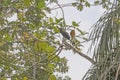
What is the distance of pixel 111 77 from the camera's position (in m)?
2.91

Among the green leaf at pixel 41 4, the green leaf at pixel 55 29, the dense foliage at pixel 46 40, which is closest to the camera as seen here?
the dense foliage at pixel 46 40

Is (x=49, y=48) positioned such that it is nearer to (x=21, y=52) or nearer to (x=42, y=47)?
(x=42, y=47)

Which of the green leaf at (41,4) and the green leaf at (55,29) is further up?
the green leaf at (41,4)

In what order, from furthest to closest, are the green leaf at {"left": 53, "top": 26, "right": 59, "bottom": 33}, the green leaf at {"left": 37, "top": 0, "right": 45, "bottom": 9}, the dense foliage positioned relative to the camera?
the green leaf at {"left": 37, "top": 0, "right": 45, "bottom": 9} < the green leaf at {"left": 53, "top": 26, "right": 59, "bottom": 33} < the dense foliage

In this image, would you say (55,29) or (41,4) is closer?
(55,29)

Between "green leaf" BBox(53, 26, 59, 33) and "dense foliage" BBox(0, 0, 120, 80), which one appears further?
"green leaf" BBox(53, 26, 59, 33)

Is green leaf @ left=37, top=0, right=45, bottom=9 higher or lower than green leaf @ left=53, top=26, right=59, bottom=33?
higher

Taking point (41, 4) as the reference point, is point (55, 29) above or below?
below

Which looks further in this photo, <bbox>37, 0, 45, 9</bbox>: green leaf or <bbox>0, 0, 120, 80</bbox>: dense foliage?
<bbox>37, 0, 45, 9</bbox>: green leaf

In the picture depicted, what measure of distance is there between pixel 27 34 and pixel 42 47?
263 mm

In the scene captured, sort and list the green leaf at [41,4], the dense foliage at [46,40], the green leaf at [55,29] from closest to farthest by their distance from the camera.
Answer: the dense foliage at [46,40], the green leaf at [55,29], the green leaf at [41,4]

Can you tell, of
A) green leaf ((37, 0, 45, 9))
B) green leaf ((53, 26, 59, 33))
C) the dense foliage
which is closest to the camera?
the dense foliage

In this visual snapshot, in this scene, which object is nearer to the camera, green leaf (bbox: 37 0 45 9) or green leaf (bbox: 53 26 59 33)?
green leaf (bbox: 53 26 59 33)

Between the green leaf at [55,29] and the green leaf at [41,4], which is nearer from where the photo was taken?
the green leaf at [55,29]
